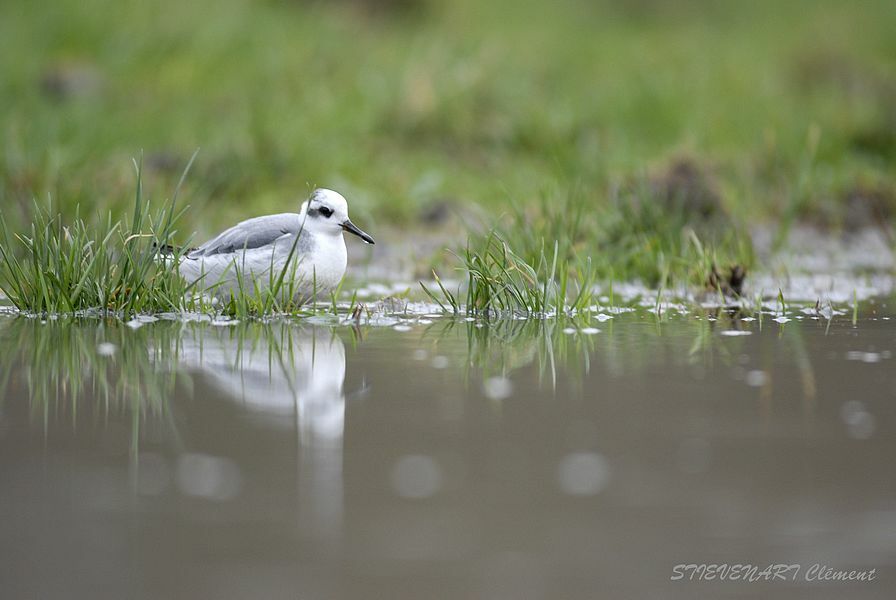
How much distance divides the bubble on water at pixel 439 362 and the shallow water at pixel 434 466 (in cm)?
3

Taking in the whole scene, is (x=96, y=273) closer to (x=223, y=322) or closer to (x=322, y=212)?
(x=223, y=322)

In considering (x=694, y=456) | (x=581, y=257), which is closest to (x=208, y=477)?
(x=694, y=456)

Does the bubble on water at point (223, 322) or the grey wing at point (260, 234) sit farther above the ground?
the grey wing at point (260, 234)

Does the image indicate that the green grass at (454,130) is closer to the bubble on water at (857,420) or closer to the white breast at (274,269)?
the white breast at (274,269)

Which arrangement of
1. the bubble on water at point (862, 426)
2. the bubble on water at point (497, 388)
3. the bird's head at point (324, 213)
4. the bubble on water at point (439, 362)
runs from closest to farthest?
the bubble on water at point (862, 426) → the bubble on water at point (497, 388) → the bubble on water at point (439, 362) → the bird's head at point (324, 213)

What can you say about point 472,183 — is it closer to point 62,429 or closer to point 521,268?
point 521,268

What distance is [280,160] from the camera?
11250 mm

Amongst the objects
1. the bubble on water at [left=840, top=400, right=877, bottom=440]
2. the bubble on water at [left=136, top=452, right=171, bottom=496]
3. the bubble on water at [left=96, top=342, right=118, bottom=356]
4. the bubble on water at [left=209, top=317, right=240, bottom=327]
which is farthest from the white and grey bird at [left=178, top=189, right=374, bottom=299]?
the bubble on water at [left=840, top=400, right=877, bottom=440]

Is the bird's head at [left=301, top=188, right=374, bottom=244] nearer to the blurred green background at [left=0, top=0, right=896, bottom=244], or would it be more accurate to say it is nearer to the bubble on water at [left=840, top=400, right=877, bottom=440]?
the blurred green background at [left=0, top=0, right=896, bottom=244]

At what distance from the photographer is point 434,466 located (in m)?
3.65

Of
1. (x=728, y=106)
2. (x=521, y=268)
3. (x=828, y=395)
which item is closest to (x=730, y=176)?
(x=728, y=106)

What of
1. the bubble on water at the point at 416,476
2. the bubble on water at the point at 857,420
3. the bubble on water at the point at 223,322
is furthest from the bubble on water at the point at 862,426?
the bubble on water at the point at 223,322

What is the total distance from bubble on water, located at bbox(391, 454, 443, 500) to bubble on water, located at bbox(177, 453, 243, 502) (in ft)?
A: 1.44

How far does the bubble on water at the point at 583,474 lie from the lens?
136 inches
